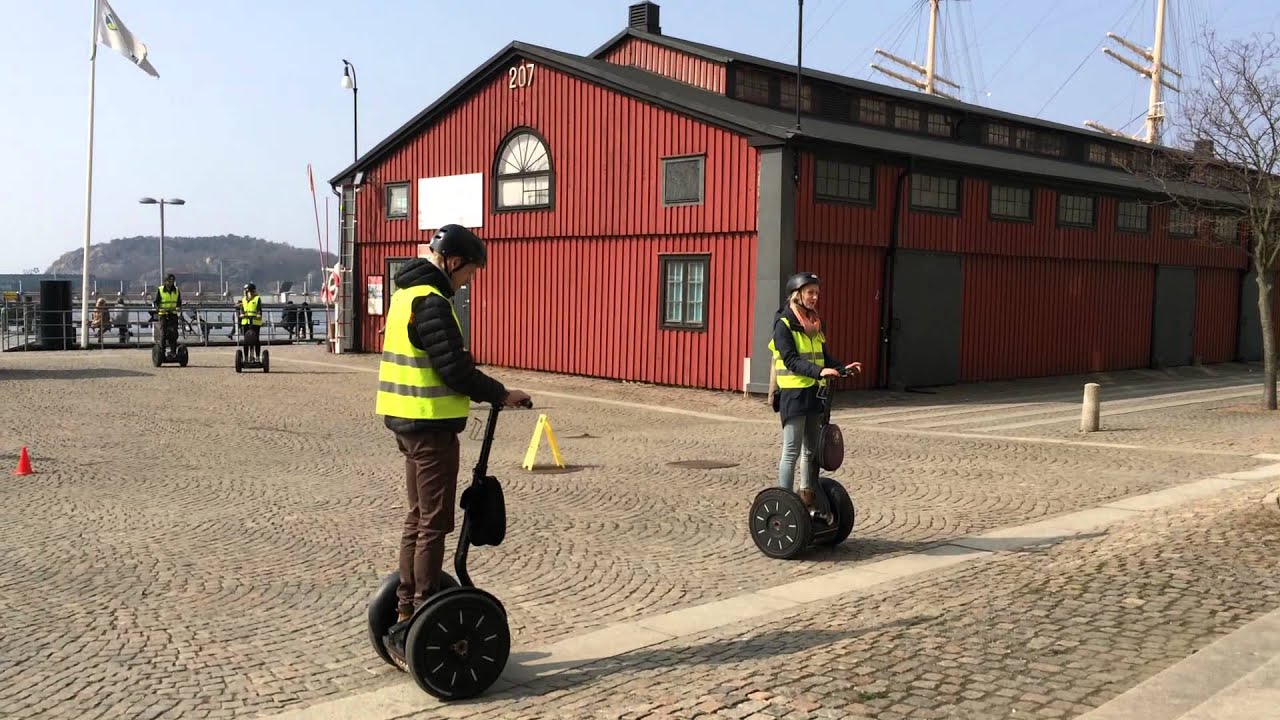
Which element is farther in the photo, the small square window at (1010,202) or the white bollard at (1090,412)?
the small square window at (1010,202)

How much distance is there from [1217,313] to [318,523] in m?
29.6

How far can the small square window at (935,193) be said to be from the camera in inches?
861

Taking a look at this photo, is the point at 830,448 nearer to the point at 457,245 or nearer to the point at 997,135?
the point at 457,245

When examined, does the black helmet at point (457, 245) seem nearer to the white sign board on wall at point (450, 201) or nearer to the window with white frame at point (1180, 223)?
the white sign board on wall at point (450, 201)

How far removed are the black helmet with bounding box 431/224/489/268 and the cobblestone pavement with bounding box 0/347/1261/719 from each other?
202 centimetres

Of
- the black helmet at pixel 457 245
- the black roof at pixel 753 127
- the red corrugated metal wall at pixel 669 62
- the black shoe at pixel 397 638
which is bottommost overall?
the black shoe at pixel 397 638

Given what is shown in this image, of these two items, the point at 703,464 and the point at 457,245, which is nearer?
the point at 457,245

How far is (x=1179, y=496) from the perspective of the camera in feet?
34.0

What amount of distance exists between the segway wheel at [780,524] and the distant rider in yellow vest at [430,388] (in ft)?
10.6

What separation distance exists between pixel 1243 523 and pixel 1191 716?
4834 mm

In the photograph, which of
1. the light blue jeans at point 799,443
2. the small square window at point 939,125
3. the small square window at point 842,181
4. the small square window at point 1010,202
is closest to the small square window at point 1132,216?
the small square window at point 1010,202

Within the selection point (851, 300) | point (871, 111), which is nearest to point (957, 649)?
point (851, 300)

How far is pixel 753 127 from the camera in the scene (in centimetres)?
1923

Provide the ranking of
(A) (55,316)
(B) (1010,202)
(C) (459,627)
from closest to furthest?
(C) (459,627), (B) (1010,202), (A) (55,316)
